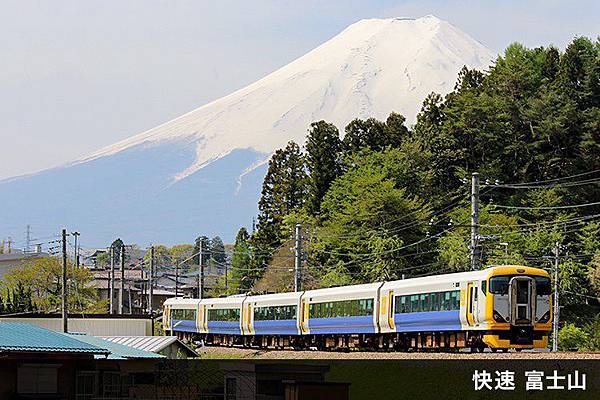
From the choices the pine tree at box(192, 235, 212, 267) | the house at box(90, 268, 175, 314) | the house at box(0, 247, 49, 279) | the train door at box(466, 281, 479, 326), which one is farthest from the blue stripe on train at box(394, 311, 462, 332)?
the house at box(0, 247, 49, 279)

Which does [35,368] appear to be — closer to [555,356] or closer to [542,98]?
[555,356]

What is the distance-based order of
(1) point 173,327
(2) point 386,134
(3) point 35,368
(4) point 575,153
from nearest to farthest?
(3) point 35,368, (1) point 173,327, (4) point 575,153, (2) point 386,134

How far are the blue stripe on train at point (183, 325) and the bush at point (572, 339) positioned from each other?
50.2 feet

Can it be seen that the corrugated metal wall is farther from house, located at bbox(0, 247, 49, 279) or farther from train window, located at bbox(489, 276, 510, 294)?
house, located at bbox(0, 247, 49, 279)

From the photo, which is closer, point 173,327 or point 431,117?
point 173,327

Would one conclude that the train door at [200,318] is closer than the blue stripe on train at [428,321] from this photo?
No

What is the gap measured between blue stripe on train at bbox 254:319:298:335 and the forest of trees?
10.5 meters

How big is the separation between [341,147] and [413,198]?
1419 centimetres

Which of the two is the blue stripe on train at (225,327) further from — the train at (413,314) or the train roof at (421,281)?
the train roof at (421,281)

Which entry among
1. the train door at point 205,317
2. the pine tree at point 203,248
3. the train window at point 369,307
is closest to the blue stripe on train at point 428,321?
the train window at point 369,307

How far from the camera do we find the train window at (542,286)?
2842cm

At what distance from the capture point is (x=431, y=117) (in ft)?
223

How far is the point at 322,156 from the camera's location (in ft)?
246

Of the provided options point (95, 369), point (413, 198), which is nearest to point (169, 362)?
point (95, 369)
